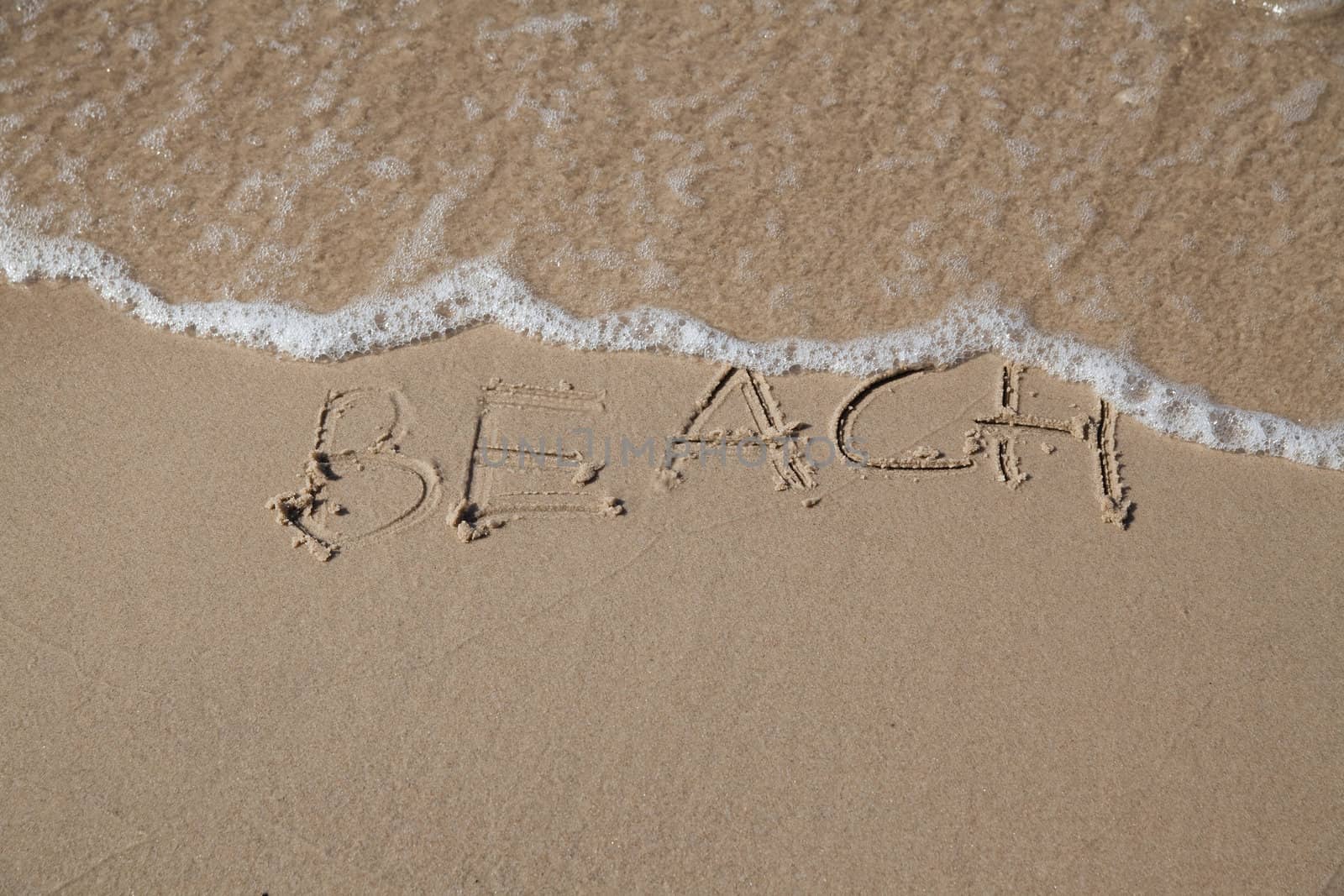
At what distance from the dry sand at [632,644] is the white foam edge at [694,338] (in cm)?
7

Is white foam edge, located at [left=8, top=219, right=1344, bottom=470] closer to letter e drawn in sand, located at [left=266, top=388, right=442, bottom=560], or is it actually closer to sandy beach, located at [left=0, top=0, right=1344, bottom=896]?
sandy beach, located at [left=0, top=0, right=1344, bottom=896]

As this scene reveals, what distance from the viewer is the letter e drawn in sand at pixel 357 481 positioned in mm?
2496

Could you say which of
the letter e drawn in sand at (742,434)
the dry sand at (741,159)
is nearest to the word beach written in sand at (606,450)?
the letter e drawn in sand at (742,434)

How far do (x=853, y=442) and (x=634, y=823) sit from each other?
1.21 m

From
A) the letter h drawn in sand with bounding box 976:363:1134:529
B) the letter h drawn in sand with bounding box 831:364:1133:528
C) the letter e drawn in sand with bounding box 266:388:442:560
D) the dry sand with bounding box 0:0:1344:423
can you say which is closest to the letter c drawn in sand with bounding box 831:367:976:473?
the letter h drawn in sand with bounding box 831:364:1133:528

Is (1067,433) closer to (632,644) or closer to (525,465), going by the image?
(632,644)

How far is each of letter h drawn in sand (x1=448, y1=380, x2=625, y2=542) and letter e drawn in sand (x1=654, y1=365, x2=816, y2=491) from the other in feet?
0.73

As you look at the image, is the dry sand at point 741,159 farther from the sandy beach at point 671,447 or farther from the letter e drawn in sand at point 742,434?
the letter e drawn in sand at point 742,434

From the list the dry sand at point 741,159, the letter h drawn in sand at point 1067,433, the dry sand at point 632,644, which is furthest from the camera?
the dry sand at point 741,159

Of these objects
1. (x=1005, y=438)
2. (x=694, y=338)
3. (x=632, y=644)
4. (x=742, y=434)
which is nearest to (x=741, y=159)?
(x=694, y=338)

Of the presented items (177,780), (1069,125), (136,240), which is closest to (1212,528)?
(1069,125)

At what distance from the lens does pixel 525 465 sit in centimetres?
264

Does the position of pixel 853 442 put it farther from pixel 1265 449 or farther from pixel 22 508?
pixel 22 508

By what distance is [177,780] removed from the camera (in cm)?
207
